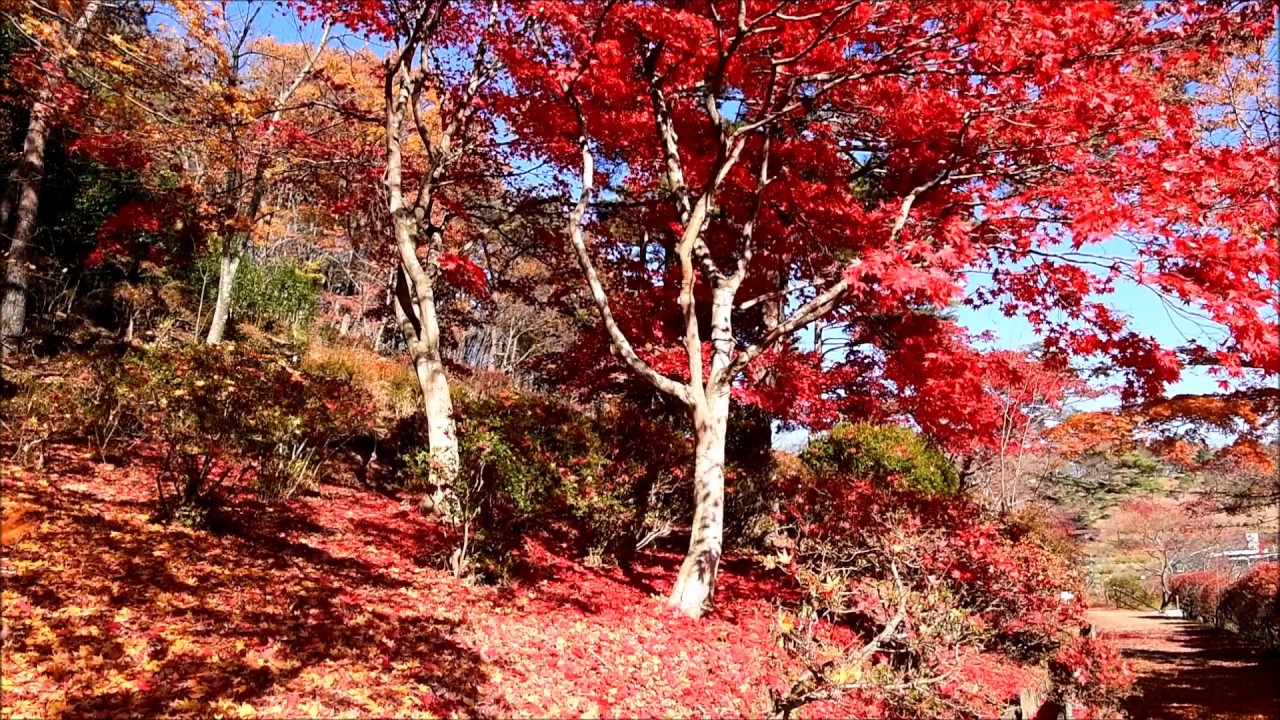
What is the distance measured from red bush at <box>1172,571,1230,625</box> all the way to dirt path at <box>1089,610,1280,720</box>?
82 centimetres

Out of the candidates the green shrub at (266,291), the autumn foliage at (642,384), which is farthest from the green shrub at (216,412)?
the green shrub at (266,291)

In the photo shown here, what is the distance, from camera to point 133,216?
40.5 ft

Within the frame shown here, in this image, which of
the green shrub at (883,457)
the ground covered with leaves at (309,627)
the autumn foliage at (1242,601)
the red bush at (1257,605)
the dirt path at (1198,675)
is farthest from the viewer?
the green shrub at (883,457)

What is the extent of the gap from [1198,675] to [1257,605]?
393 cm

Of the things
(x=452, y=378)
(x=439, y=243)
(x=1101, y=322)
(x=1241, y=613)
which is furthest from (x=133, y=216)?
(x=1241, y=613)

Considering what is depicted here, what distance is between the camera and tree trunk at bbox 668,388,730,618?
6.25 m

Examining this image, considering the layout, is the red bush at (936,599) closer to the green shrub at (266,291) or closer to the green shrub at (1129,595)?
the green shrub at (266,291)

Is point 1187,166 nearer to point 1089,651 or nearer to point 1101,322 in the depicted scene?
point 1101,322

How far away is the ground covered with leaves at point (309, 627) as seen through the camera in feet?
10.9

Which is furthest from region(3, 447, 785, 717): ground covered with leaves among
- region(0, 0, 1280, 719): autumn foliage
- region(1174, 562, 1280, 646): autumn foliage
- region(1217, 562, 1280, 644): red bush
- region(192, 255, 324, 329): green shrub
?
region(1174, 562, 1280, 646): autumn foliage

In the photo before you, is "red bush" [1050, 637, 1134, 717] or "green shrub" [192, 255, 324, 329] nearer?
"red bush" [1050, 637, 1134, 717]

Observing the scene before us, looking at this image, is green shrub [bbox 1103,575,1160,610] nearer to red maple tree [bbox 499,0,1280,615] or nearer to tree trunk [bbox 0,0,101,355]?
red maple tree [bbox 499,0,1280,615]

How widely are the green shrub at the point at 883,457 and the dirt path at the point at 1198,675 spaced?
13.7ft

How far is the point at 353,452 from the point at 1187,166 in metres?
10.2
